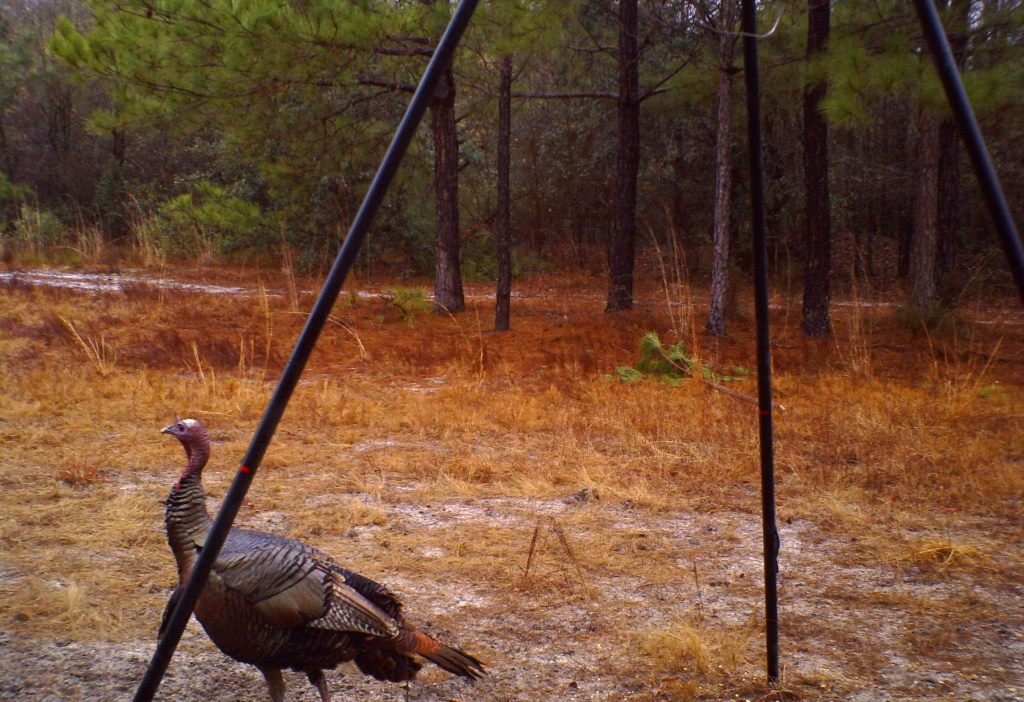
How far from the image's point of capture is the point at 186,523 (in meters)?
3.00

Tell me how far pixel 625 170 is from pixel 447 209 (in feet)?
8.97

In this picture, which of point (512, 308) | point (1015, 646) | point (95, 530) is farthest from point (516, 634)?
point (512, 308)

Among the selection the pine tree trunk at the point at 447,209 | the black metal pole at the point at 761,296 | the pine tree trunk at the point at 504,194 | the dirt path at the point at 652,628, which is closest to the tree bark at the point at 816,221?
the pine tree trunk at the point at 504,194

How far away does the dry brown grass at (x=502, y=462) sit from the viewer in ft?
14.2

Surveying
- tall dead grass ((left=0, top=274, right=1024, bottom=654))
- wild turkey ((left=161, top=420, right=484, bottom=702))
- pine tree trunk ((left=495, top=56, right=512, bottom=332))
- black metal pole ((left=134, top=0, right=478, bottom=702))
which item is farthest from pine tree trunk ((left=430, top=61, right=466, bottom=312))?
black metal pole ((left=134, top=0, right=478, bottom=702))

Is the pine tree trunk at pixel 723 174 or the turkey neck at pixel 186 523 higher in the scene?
the pine tree trunk at pixel 723 174

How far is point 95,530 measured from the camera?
16.0ft

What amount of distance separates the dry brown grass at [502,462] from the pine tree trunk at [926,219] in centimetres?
157

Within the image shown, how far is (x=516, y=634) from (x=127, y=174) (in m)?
26.3

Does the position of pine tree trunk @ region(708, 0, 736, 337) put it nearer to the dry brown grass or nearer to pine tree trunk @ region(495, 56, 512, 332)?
the dry brown grass

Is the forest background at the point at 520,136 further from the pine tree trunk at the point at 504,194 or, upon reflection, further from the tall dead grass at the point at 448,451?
the tall dead grass at the point at 448,451

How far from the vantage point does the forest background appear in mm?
10297

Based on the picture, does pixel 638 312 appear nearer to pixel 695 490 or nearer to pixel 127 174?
pixel 695 490

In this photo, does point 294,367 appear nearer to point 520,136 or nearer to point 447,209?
point 447,209
